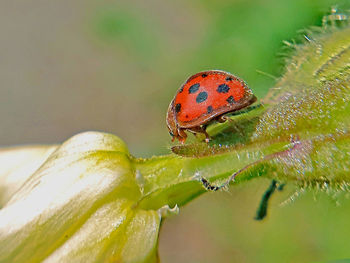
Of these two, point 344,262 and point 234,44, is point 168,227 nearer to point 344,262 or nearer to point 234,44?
point 234,44

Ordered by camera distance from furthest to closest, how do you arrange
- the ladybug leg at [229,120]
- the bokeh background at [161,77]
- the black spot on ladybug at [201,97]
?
the bokeh background at [161,77]
the black spot on ladybug at [201,97]
the ladybug leg at [229,120]

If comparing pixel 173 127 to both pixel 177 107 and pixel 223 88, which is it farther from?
pixel 223 88

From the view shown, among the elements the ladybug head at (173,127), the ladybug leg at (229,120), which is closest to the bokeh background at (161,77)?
the ladybug head at (173,127)

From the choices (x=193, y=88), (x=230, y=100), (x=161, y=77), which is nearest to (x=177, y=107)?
(x=193, y=88)

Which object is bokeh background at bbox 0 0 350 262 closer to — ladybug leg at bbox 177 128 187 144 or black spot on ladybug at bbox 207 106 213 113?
ladybug leg at bbox 177 128 187 144

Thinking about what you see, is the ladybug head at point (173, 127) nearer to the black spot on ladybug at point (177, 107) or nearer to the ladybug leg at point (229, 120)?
the black spot on ladybug at point (177, 107)

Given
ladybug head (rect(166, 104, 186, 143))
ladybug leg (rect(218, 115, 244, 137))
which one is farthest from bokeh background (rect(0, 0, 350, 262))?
ladybug leg (rect(218, 115, 244, 137))

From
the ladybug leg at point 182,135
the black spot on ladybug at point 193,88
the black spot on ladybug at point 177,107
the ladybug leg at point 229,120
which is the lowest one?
the ladybug leg at point 182,135
